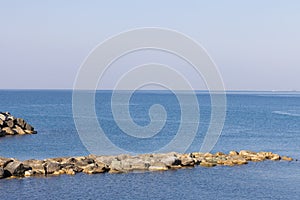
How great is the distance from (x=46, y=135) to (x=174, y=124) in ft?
182

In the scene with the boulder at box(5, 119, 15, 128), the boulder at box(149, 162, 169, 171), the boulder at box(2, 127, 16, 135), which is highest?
the boulder at box(5, 119, 15, 128)

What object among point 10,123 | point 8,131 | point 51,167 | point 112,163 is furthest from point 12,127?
point 112,163

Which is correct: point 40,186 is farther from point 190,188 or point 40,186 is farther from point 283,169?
point 283,169

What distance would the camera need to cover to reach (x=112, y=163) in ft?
259

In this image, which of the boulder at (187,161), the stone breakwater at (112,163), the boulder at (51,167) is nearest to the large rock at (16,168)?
the stone breakwater at (112,163)

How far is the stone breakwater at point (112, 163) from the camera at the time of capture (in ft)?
241

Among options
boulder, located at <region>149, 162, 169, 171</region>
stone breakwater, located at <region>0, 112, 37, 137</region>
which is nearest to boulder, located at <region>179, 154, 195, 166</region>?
boulder, located at <region>149, 162, 169, 171</region>

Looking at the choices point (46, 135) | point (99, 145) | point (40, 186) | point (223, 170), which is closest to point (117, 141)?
point (99, 145)

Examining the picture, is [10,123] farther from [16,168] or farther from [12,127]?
[16,168]

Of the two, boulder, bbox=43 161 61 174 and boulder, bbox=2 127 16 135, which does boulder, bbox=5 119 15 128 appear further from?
boulder, bbox=43 161 61 174

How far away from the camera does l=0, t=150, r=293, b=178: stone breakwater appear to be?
73312 mm

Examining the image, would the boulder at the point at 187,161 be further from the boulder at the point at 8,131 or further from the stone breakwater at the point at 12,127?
the stone breakwater at the point at 12,127

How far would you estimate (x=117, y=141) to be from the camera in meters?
119

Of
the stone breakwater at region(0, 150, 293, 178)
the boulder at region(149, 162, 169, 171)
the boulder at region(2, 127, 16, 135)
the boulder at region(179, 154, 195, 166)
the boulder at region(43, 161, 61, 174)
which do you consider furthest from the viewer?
the boulder at region(2, 127, 16, 135)
